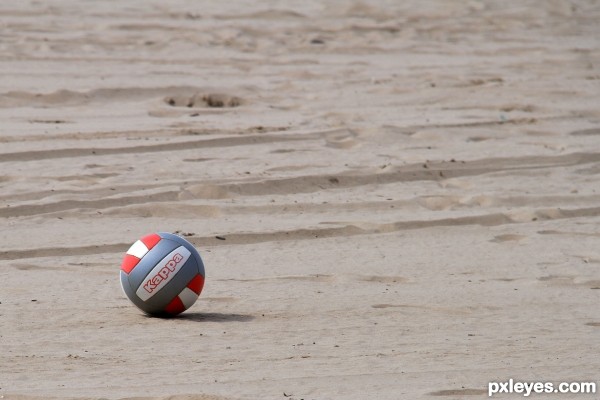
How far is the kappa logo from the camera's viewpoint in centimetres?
627

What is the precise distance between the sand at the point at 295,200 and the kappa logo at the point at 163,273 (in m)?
0.20

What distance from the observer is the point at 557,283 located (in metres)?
7.45

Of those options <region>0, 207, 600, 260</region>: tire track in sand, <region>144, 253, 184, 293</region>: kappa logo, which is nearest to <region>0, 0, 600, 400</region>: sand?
<region>0, 207, 600, 260</region>: tire track in sand

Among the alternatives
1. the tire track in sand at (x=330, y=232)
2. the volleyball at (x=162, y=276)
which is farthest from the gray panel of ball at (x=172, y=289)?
the tire track in sand at (x=330, y=232)

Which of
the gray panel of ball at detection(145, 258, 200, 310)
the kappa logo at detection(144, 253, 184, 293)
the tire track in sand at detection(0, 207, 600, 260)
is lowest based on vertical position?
the tire track in sand at detection(0, 207, 600, 260)

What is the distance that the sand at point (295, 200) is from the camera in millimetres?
5668

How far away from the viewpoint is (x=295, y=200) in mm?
9281

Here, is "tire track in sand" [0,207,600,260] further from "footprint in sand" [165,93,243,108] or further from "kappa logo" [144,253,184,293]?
"footprint in sand" [165,93,243,108]

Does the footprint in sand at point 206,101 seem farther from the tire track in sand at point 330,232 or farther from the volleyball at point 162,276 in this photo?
the volleyball at point 162,276

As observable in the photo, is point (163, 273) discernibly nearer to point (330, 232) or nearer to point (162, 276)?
point (162, 276)

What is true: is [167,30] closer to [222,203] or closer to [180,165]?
[180,165]

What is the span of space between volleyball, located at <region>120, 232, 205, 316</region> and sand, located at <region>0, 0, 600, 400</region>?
12 cm

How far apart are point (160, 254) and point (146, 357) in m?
0.95

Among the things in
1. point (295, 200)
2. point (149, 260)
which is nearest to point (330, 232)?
point (295, 200)
